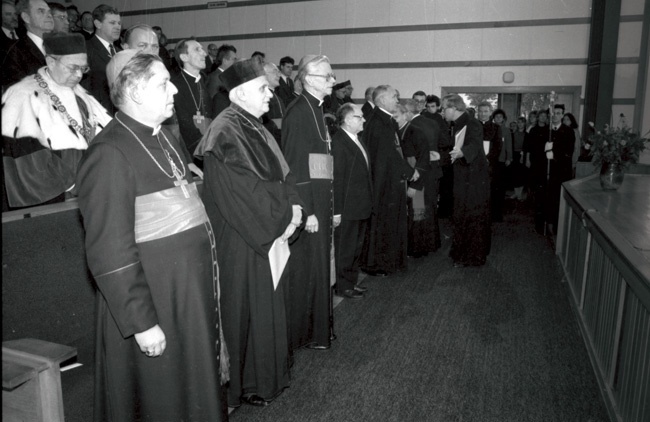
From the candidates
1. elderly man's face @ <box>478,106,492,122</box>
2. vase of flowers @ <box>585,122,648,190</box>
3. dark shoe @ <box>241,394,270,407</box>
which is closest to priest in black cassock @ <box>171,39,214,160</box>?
dark shoe @ <box>241,394,270,407</box>

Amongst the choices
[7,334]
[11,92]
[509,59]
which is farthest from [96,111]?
[509,59]

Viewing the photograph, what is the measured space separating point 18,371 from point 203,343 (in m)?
0.63

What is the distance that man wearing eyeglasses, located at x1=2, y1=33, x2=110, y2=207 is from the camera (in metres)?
2.37

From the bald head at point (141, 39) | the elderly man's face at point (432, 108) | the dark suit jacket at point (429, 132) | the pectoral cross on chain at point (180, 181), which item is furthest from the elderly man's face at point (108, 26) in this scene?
the elderly man's face at point (432, 108)

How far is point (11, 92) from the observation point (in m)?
2.46

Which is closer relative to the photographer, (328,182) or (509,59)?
(328,182)

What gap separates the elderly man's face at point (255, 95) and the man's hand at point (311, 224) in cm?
73

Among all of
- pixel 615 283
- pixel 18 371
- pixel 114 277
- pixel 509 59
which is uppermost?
pixel 509 59

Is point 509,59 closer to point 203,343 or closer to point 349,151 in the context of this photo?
point 349,151

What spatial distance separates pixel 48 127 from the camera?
2.49 metres

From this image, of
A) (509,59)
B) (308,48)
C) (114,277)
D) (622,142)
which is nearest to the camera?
(114,277)

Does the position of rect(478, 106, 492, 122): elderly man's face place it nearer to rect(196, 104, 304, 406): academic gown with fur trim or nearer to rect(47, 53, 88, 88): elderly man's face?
rect(196, 104, 304, 406): academic gown with fur trim

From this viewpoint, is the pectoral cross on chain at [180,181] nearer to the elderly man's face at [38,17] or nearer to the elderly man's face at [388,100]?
the elderly man's face at [38,17]

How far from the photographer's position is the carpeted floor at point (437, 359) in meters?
2.52
